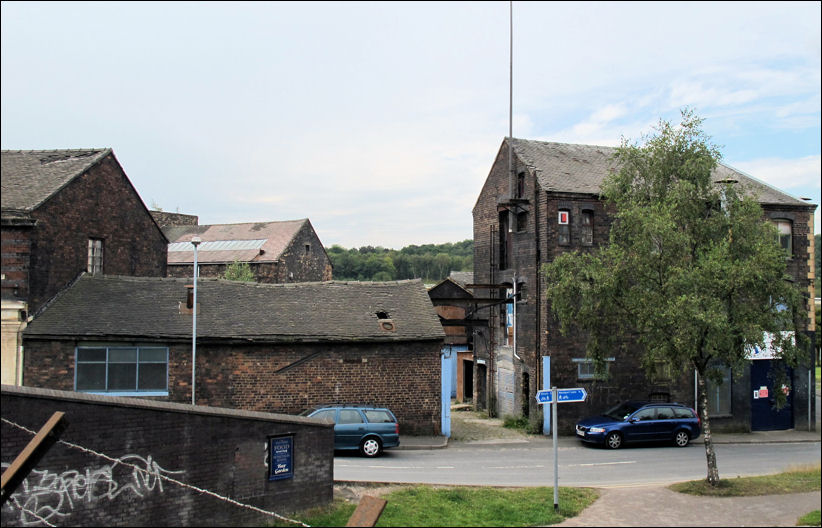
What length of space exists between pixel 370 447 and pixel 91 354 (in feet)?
30.1

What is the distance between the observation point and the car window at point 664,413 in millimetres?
23312

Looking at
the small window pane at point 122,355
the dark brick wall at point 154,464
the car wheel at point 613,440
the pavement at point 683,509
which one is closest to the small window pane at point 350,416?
the small window pane at point 122,355

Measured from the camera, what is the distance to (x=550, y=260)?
25922mm

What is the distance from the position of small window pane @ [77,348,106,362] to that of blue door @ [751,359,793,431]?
2413cm

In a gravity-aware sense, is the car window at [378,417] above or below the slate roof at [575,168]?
below

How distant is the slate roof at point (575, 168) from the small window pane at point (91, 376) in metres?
16.7

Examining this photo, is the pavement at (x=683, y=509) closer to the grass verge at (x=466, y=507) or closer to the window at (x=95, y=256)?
the grass verge at (x=466, y=507)

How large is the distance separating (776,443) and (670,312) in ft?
43.7

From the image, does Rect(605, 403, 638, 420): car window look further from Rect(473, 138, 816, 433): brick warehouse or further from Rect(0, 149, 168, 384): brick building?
Rect(0, 149, 168, 384): brick building

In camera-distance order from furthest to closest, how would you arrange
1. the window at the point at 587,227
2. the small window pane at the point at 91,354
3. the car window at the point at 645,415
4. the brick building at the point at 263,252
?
the brick building at the point at 263,252 → the window at the point at 587,227 → the car window at the point at 645,415 → the small window pane at the point at 91,354

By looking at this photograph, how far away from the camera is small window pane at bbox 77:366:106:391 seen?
2119 cm

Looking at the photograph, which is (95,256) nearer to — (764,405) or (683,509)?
(683,509)

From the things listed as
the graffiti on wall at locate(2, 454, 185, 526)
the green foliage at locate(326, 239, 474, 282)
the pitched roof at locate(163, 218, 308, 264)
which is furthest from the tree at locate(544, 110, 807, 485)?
the green foliage at locate(326, 239, 474, 282)

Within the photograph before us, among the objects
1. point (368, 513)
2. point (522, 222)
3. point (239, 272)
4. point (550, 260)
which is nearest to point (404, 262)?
point (239, 272)
